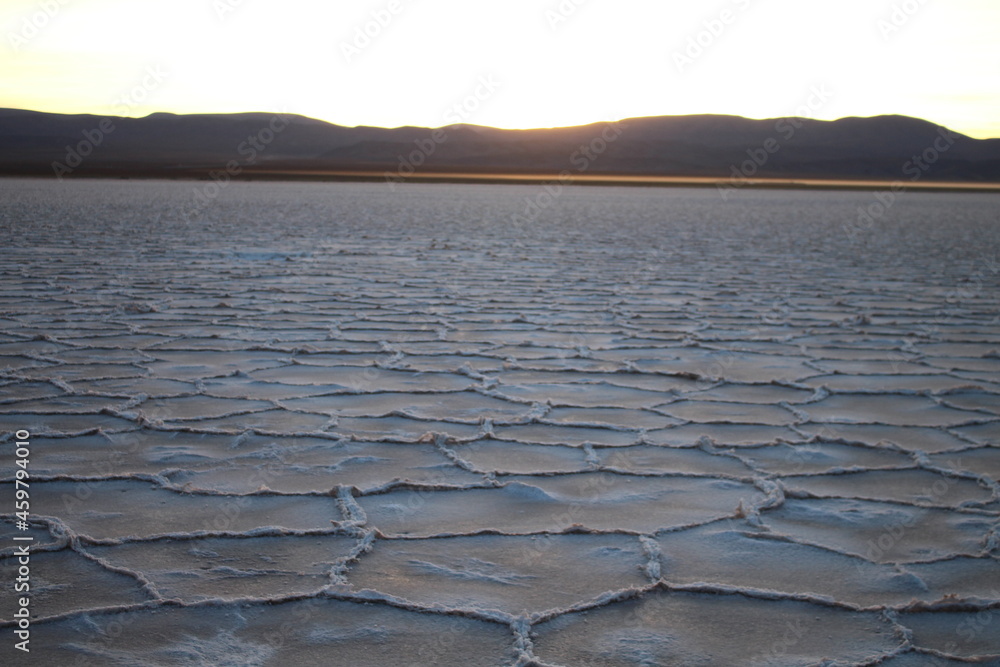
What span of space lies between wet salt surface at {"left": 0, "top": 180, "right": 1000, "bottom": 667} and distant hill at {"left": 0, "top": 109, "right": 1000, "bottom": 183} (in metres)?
→ 51.3

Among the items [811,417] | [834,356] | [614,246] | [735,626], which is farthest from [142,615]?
[614,246]

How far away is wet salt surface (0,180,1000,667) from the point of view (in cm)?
127

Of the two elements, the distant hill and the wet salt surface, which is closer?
the wet salt surface

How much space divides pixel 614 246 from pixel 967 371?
491 centimetres

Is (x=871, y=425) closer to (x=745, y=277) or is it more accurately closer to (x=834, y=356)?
(x=834, y=356)

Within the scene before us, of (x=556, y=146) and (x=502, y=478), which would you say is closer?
(x=502, y=478)

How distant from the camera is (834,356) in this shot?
10.4ft

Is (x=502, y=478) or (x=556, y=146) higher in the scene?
(x=556, y=146)

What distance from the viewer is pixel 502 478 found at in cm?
187

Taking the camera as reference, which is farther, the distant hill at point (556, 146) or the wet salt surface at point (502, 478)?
the distant hill at point (556, 146)

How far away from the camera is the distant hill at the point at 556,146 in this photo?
58.8 metres

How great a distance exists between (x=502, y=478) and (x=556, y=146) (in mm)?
→ 62185

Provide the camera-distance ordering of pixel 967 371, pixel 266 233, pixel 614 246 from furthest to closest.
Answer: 1. pixel 266 233
2. pixel 614 246
3. pixel 967 371

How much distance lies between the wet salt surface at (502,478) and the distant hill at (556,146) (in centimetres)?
5134
